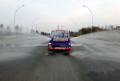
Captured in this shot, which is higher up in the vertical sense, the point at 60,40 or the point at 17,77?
the point at 60,40

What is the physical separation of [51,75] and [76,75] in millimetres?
995

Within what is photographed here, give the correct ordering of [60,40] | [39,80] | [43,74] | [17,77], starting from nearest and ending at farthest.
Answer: [39,80]
[17,77]
[43,74]
[60,40]

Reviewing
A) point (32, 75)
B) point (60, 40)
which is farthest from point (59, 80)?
point (60, 40)

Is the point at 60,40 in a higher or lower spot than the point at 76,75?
higher

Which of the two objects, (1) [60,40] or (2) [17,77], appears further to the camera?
(1) [60,40]

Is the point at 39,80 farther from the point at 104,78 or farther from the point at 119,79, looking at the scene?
the point at 119,79

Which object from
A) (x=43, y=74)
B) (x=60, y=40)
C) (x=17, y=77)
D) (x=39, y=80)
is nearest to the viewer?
(x=39, y=80)

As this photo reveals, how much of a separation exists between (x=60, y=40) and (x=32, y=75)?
5.99 metres

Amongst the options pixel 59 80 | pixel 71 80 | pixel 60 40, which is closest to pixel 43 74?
pixel 59 80

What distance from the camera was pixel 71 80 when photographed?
13.5 ft

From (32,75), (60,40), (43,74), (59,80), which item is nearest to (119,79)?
(59,80)

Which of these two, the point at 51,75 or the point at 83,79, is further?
the point at 51,75

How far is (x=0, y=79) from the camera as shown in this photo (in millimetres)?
4207

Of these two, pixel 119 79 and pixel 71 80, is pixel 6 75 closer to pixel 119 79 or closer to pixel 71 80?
pixel 71 80
